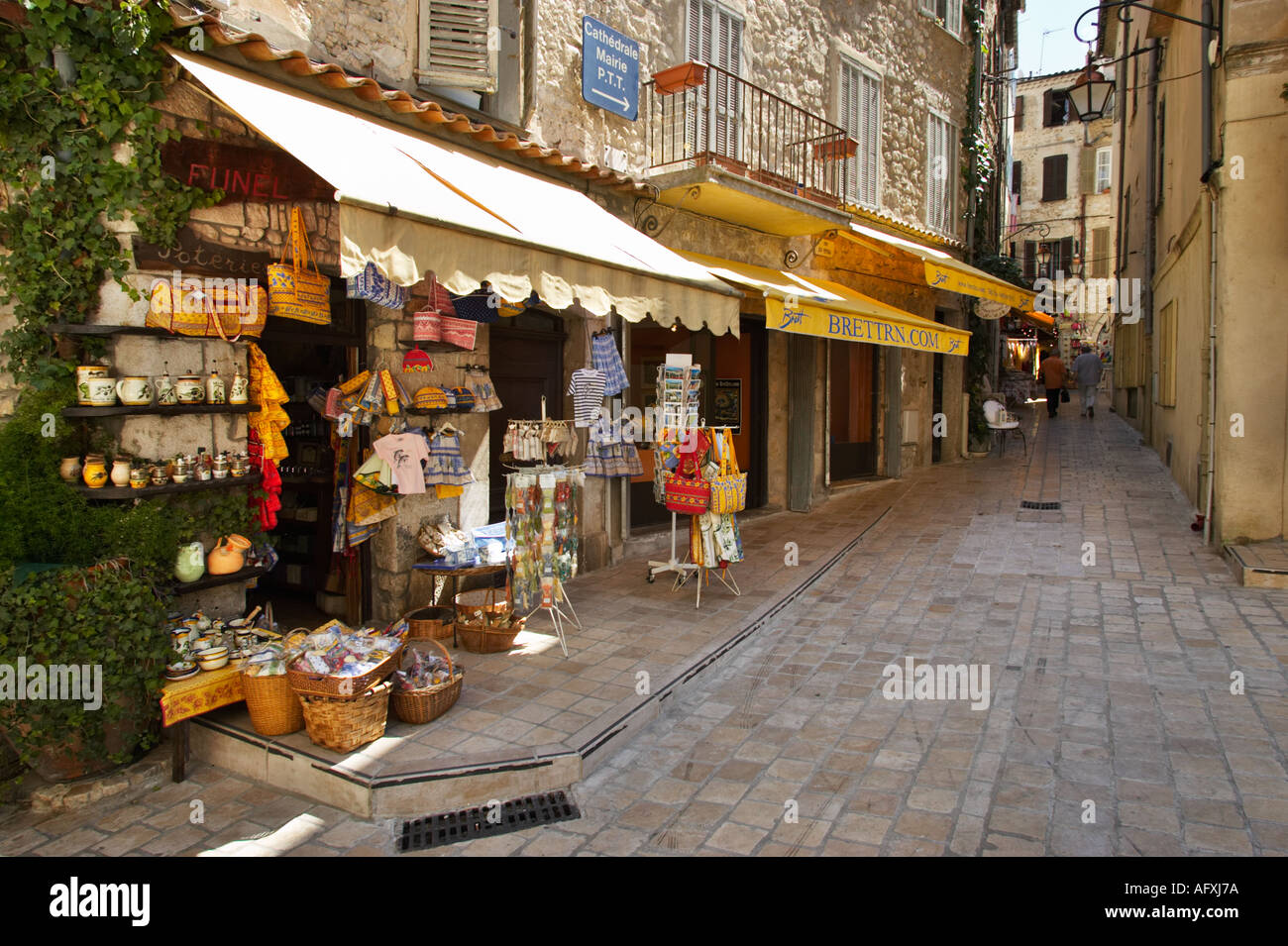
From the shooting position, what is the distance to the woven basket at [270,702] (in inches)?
180

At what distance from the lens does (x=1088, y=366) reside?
77.6ft

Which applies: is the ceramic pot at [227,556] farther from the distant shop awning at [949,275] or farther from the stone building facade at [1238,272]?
the stone building facade at [1238,272]

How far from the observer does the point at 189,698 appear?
4.52 meters

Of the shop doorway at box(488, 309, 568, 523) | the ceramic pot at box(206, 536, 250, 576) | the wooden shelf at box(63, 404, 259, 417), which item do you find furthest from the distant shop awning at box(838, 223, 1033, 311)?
the ceramic pot at box(206, 536, 250, 576)

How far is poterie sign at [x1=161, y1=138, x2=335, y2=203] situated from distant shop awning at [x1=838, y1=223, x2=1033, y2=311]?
25.1 feet

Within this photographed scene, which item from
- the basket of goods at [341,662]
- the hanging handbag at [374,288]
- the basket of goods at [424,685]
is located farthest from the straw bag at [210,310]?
the basket of goods at [424,685]

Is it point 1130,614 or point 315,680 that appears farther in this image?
point 1130,614

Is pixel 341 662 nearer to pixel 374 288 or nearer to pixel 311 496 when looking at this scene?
pixel 374 288

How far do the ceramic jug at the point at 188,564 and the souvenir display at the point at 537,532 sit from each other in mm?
2011

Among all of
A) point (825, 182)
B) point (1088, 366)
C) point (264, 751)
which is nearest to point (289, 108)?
point (264, 751)

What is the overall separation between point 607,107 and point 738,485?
429 centimetres

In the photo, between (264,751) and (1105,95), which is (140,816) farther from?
(1105,95)

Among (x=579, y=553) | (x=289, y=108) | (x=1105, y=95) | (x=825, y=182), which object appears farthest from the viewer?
(x=825, y=182)

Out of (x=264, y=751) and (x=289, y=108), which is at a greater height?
(x=289, y=108)
